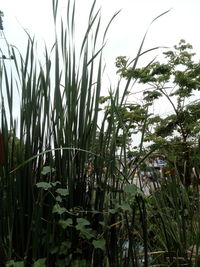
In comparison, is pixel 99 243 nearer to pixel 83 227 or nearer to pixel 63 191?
pixel 83 227

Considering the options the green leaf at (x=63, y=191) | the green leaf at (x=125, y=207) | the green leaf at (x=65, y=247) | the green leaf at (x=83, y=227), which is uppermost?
the green leaf at (x=63, y=191)

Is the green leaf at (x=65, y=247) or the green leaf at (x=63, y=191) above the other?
the green leaf at (x=63, y=191)

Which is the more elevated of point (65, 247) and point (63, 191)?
point (63, 191)

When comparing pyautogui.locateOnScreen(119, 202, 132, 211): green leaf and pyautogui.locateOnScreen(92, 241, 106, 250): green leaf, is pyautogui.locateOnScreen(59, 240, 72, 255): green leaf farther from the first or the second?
pyautogui.locateOnScreen(119, 202, 132, 211): green leaf

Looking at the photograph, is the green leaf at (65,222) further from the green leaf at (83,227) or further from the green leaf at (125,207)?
the green leaf at (125,207)

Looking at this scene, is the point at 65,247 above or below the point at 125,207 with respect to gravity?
below

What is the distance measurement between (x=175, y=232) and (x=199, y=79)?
6.56m

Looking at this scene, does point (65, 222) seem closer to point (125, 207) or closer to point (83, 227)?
point (83, 227)

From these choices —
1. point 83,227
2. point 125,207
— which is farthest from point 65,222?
point 125,207

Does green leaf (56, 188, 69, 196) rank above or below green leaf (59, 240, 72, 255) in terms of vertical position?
above

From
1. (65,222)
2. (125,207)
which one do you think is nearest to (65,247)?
(65,222)

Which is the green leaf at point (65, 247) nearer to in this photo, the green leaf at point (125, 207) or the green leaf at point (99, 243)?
the green leaf at point (99, 243)

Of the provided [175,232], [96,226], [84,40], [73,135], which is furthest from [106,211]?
[84,40]

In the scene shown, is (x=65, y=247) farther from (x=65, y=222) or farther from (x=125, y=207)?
(x=125, y=207)
